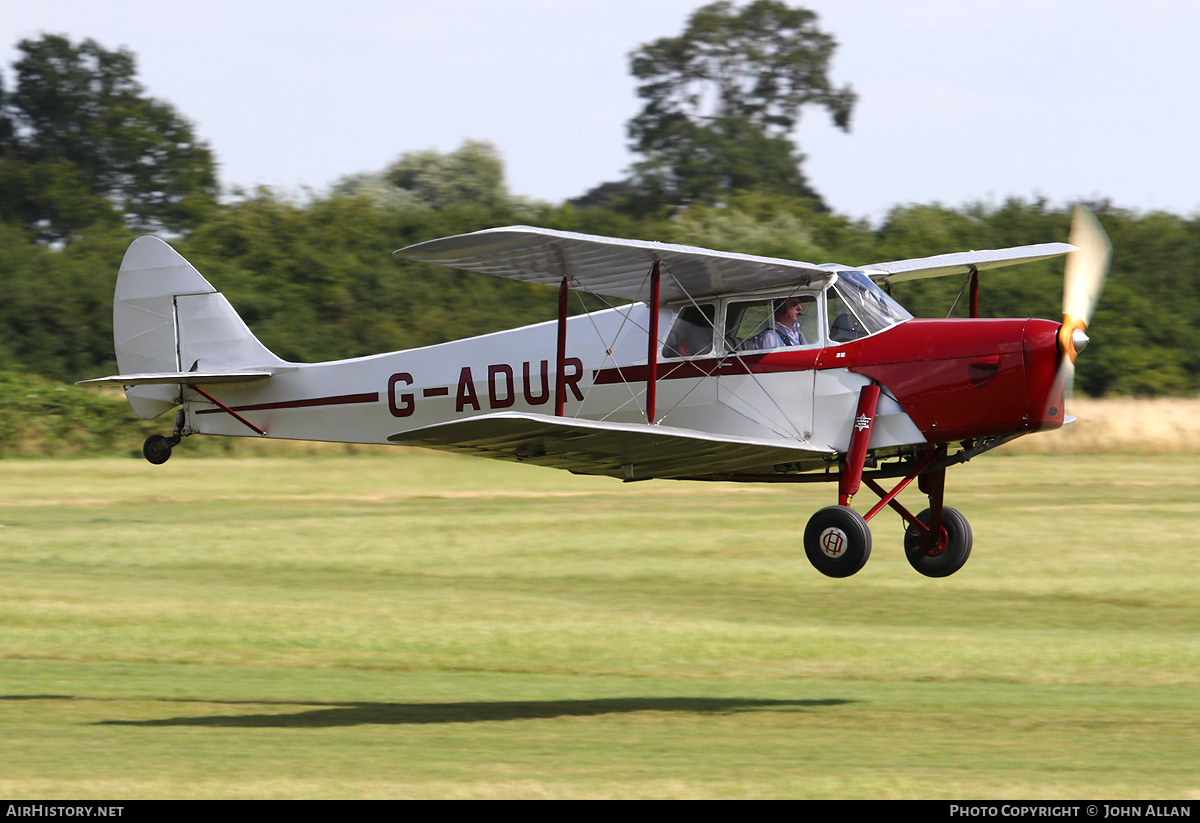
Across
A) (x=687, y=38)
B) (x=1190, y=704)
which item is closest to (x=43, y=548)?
(x=1190, y=704)

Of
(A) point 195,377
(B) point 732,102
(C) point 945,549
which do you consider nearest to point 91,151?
(B) point 732,102

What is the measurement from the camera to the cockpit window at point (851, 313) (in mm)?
11984

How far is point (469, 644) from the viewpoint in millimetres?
18250

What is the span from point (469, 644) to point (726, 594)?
18.0 ft

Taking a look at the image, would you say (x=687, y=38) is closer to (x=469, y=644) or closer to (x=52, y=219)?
(x=52, y=219)

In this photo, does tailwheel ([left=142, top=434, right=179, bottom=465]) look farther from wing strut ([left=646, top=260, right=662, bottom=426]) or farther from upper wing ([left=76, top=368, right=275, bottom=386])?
wing strut ([left=646, top=260, right=662, bottom=426])

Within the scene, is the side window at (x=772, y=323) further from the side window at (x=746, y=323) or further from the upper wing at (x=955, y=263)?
the upper wing at (x=955, y=263)

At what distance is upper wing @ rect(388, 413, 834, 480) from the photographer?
35.0ft

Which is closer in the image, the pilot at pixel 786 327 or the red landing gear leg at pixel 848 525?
the red landing gear leg at pixel 848 525

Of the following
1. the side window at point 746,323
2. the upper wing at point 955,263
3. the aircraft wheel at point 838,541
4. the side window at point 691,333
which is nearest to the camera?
the aircraft wheel at point 838,541

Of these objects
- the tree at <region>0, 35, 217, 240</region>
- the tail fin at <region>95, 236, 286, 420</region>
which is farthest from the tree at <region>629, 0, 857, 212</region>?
the tail fin at <region>95, 236, 286, 420</region>

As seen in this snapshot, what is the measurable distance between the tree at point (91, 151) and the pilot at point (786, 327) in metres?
51.0

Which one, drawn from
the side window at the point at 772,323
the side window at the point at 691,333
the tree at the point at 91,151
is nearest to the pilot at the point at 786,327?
the side window at the point at 772,323

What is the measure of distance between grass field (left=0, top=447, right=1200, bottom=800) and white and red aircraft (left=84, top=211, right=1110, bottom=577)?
236 cm
